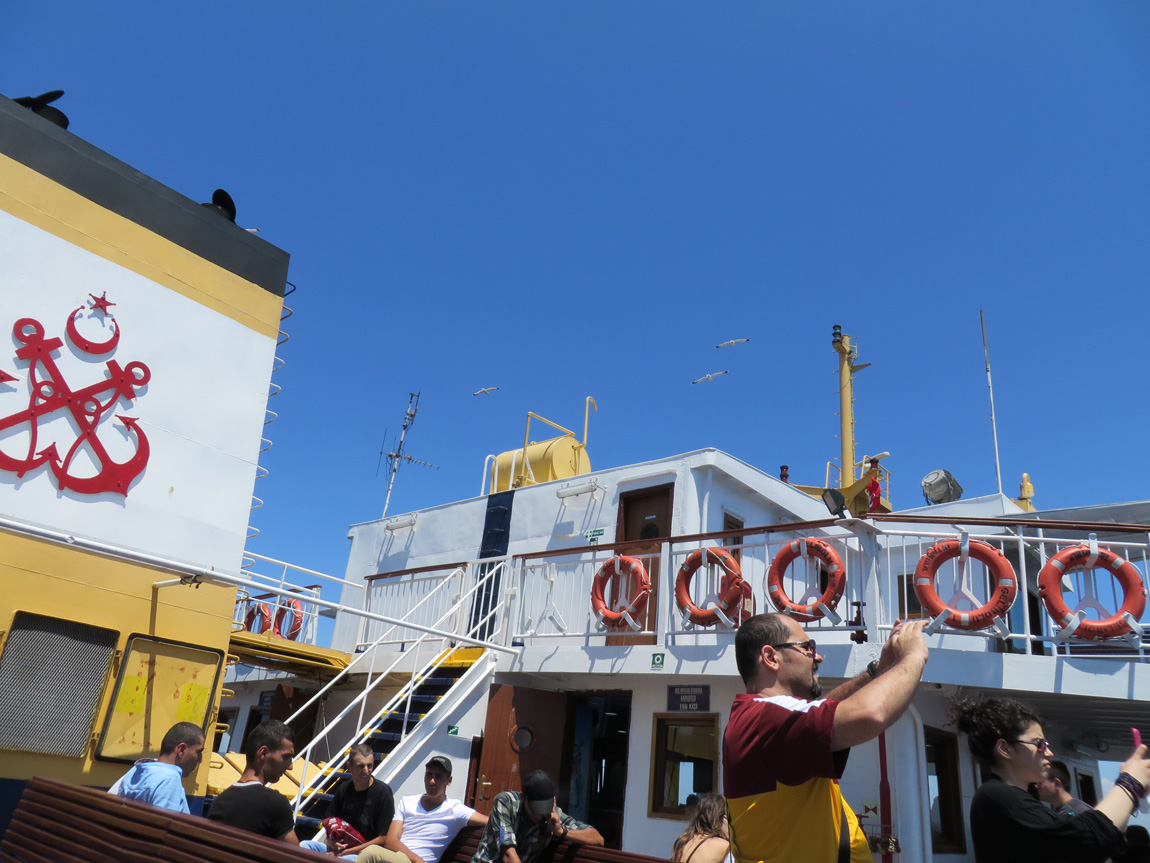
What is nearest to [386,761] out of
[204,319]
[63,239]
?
[204,319]

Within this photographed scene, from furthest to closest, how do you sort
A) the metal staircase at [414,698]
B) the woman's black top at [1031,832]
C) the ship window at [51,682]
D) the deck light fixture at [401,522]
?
the deck light fixture at [401,522]
the metal staircase at [414,698]
the ship window at [51,682]
the woman's black top at [1031,832]

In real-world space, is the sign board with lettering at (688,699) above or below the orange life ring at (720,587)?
Result: below

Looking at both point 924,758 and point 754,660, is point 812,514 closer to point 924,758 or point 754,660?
point 924,758

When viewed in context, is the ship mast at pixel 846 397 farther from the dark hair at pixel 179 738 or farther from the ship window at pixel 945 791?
the dark hair at pixel 179 738

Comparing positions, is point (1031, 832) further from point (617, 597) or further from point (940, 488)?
point (940, 488)

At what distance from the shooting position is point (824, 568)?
288 inches

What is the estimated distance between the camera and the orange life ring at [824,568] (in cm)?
701

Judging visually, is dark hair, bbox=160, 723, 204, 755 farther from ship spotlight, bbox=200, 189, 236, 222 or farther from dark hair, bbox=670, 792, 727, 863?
ship spotlight, bbox=200, 189, 236, 222

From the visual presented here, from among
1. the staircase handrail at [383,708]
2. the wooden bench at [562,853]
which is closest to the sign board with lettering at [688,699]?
the staircase handrail at [383,708]

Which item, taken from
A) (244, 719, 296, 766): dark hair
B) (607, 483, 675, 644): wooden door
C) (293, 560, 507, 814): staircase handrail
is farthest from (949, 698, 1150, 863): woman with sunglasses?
(607, 483, 675, 644): wooden door

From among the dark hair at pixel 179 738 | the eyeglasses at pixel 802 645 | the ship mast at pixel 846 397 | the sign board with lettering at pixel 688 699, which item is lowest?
the dark hair at pixel 179 738

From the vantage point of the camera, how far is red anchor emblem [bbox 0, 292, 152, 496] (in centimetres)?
603

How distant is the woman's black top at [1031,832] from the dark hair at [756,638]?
0.69m

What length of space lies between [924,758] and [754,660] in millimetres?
5553
